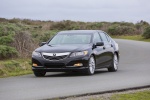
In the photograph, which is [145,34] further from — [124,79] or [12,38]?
[124,79]

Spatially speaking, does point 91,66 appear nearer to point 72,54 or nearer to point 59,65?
point 72,54

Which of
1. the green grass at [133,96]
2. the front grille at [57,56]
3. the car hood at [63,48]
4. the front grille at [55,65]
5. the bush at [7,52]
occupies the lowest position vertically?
the bush at [7,52]

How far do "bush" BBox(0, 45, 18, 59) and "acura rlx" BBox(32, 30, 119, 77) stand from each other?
4.08 metres

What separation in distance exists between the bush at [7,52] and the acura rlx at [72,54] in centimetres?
408

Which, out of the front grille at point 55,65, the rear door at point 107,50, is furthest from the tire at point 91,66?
the rear door at point 107,50

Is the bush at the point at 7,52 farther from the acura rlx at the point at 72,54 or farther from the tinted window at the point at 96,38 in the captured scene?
the tinted window at the point at 96,38

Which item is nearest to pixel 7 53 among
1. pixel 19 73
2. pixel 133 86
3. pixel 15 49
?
pixel 15 49

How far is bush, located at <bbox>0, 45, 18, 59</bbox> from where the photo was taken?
2475 cm

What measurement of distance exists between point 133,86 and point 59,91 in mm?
2277

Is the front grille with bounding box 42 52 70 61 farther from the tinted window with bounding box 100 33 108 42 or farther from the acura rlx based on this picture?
the tinted window with bounding box 100 33 108 42

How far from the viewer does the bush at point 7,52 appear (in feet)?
81.2

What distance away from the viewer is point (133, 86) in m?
15.7

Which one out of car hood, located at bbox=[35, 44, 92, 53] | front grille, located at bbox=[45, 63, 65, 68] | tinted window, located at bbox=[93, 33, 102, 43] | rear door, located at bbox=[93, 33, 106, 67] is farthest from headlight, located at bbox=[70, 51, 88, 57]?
tinted window, located at bbox=[93, 33, 102, 43]

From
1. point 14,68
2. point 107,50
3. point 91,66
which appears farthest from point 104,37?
point 14,68
